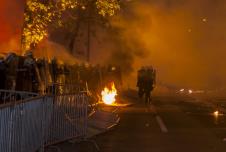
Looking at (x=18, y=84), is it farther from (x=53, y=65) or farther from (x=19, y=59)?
(x=53, y=65)

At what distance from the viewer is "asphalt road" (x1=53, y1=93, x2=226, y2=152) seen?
53.7 ft

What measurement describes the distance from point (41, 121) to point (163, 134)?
6467 millimetres

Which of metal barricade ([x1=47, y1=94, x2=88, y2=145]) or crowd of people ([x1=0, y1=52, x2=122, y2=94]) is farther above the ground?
crowd of people ([x1=0, y1=52, x2=122, y2=94])

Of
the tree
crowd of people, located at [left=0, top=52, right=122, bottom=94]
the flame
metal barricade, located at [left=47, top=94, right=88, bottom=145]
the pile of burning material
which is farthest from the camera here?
the flame

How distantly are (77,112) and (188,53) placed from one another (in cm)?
6999

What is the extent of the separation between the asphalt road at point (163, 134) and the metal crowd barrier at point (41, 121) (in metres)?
0.52

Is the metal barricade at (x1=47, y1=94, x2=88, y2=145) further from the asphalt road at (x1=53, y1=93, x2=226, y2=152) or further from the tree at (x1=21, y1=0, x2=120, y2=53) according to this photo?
the tree at (x1=21, y1=0, x2=120, y2=53)

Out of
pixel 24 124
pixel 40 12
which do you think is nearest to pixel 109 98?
pixel 40 12

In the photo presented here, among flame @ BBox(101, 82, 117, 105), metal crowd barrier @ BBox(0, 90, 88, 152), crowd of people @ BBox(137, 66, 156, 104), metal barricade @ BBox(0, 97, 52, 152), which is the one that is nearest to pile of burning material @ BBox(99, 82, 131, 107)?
flame @ BBox(101, 82, 117, 105)

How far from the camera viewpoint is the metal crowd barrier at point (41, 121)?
36.1 ft

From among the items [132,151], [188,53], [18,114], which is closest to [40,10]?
[132,151]

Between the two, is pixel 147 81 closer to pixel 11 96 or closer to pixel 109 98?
pixel 109 98

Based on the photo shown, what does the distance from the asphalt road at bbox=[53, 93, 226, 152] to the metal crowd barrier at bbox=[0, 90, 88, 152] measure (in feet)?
1.72

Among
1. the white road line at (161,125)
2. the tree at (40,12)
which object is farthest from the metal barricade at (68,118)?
the tree at (40,12)
